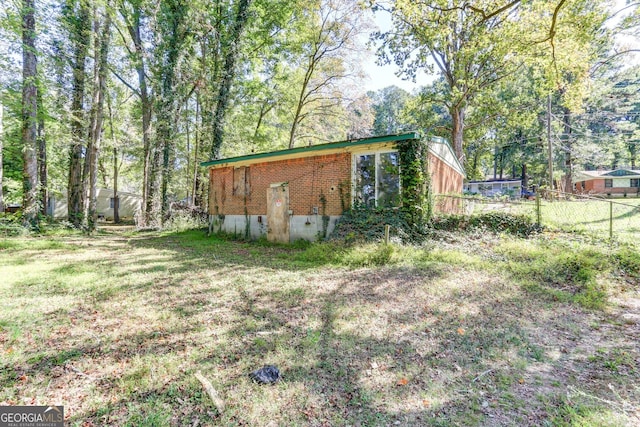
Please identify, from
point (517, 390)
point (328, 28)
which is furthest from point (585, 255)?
point (328, 28)

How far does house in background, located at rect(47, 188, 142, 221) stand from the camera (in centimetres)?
2312

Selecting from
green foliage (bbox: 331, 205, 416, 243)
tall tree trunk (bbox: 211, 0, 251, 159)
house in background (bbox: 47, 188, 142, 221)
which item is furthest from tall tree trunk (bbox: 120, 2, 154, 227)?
green foliage (bbox: 331, 205, 416, 243)

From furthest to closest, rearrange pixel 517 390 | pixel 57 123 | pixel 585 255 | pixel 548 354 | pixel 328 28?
pixel 328 28 < pixel 57 123 < pixel 585 255 < pixel 548 354 < pixel 517 390

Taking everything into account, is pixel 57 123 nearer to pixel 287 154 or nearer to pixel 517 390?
pixel 287 154

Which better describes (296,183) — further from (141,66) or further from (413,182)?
(141,66)

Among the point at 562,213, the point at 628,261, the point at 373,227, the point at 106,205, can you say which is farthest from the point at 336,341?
the point at 106,205

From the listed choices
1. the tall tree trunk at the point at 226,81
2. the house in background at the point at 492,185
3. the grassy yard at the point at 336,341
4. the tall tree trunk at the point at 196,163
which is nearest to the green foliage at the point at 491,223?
the grassy yard at the point at 336,341

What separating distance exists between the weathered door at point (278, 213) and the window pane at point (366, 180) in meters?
2.81

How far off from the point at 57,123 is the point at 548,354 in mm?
17067

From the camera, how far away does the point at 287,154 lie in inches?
415

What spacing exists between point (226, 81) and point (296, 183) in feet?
29.6

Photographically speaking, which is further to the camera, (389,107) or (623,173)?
(389,107)

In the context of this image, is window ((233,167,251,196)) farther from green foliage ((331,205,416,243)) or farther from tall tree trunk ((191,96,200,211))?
tall tree trunk ((191,96,200,211))

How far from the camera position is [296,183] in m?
10.5
